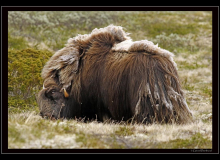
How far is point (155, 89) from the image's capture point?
5934 millimetres

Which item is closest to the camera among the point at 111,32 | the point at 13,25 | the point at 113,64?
the point at 113,64

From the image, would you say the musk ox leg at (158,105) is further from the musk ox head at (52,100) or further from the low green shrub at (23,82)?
the low green shrub at (23,82)

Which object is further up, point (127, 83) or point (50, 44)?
point (50, 44)

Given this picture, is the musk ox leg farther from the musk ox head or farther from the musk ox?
the musk ox head

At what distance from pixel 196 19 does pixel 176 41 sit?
6739 mm

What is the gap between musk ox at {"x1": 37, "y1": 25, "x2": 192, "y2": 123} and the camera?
598cm

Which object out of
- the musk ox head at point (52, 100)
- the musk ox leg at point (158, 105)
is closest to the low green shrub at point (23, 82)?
the musk ox head at point (52, 100)

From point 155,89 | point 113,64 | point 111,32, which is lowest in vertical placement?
point 155,89

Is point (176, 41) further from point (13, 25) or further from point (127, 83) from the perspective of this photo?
point (127, 83)

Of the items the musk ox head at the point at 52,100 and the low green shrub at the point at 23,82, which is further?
the low green shrub at the point at 23,82

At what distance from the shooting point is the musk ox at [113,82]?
598 cm

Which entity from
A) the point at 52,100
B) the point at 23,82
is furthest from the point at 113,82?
the point at 23,82

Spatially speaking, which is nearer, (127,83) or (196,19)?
Result: (127,83)

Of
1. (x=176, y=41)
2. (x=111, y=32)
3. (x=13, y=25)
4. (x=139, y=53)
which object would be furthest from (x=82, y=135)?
(x=176, y=41)
